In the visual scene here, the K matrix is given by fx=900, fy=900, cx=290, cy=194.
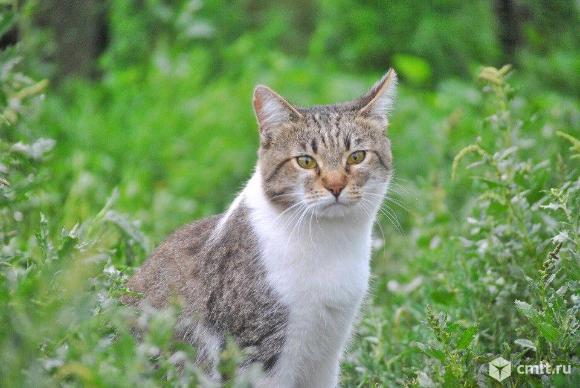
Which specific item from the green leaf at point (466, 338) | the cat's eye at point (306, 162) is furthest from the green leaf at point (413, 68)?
the green leaf at point (466, 338)

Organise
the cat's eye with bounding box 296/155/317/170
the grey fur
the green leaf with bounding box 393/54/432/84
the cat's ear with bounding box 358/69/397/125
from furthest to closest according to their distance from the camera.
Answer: the green leaf with bounding box 393/54/432/84
the cat's ear with bounding box 358/69/397/125
the cat's eye with bounding box 296/155/317/170
the grey fur

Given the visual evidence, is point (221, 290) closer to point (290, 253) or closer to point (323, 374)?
point (290, 253)

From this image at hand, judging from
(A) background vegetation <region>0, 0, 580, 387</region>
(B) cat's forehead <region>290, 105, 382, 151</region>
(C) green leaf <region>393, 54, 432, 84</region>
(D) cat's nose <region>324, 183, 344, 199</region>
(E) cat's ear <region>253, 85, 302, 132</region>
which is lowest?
(C) green leaf <region>393, 54, 432, 84</region>

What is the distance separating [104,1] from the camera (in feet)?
27.8

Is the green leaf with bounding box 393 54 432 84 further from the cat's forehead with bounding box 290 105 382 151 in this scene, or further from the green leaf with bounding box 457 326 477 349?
the green leaf with bounding box 457 326 477 349

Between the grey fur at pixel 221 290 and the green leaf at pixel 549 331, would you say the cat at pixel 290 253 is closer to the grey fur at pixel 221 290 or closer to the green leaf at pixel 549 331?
the grey fur at pixel 221 290

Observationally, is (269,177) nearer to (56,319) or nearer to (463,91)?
(56,319)

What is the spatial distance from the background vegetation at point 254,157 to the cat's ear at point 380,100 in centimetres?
40

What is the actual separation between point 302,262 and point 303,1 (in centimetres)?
734

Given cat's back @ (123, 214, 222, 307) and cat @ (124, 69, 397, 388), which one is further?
cat's back @ (123, 214, 222, 307)

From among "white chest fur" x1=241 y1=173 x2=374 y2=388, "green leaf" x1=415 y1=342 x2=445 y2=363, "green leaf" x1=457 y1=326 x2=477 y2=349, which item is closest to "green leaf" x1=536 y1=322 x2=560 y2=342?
"green leaf" x1=457 y1=326 x2=477 y2=349

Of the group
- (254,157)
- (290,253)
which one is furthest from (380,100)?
(254,157)

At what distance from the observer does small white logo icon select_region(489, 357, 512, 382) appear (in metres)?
3.26

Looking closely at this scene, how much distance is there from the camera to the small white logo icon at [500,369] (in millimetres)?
3262
